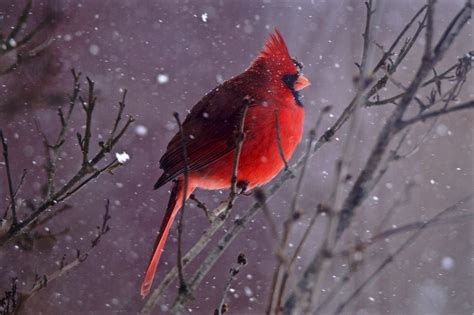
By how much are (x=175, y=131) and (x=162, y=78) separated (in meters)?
0.40

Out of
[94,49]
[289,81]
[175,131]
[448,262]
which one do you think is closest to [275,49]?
[289,81]

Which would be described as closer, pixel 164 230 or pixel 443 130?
pixel 164 230

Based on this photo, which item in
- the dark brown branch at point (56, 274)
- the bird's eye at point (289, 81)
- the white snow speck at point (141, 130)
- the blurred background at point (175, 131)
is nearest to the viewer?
the dark brown branch at point (56, 274)

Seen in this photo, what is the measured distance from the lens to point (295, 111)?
188cm

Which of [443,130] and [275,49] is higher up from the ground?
[443,130]

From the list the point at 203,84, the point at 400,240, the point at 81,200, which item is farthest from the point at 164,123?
the point at 400,240

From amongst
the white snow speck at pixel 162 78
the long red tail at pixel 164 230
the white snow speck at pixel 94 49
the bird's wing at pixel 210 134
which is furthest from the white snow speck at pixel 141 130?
the long red tail at pixel 164 230

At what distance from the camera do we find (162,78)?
155 inches

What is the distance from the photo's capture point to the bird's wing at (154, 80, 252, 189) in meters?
1.85

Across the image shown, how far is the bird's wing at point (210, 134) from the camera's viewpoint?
1848 millimetres

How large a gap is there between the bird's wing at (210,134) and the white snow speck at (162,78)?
199 centimetres

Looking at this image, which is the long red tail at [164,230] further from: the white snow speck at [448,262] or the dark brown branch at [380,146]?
the white snow speck at [448,262]

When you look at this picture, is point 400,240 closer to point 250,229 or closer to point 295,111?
point 250,229

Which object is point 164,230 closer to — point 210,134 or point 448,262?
point 210,134
